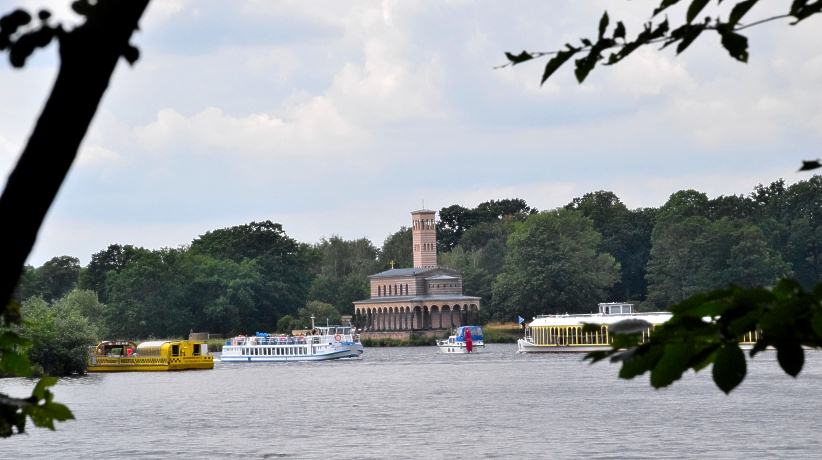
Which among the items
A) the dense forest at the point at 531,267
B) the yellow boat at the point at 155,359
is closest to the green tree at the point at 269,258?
the dense forest at the point at 531,267

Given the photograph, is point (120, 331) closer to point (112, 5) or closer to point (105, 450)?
point (105, 450)

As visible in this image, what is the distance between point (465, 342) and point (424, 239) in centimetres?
5368

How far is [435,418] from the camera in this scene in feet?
169

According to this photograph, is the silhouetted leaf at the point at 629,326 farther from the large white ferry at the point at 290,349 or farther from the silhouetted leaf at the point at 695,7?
the large white ferry at the point at 290,349

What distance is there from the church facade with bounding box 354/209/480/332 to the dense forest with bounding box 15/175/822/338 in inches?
129

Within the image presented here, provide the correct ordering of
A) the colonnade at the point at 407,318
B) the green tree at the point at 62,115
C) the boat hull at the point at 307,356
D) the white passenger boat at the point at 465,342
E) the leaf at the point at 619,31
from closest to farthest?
the green tree at the point at 62,115
the leaf at the point at 619,31
the boat hull at the point at 307,356
the white passenger boat at the point at 465,342
the colonnade at the point at 407,318

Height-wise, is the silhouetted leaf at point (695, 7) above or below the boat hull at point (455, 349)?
below

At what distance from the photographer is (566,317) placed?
4488 inches

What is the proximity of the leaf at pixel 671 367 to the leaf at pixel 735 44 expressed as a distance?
103cm

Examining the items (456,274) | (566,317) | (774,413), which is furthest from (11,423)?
(456,274)

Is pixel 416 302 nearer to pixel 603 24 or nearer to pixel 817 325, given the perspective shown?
pixel 603 24

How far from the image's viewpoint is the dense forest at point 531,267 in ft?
479

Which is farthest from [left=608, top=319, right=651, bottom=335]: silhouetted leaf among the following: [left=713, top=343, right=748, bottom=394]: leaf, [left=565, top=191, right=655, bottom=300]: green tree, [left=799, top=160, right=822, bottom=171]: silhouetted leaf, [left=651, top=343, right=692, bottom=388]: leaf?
[left=565, top=191, right=655, bottom=300]: green tree

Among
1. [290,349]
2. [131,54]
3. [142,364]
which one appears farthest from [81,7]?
[290,349]
